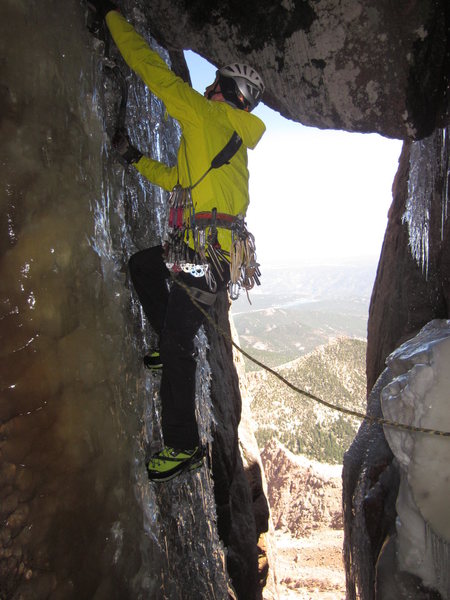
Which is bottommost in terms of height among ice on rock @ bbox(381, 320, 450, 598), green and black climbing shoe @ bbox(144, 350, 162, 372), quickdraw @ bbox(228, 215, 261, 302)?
ice on rock @ bbox(381, 320, 450, 598)

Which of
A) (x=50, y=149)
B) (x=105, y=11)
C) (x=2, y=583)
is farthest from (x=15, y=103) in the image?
(x=2, y=583)

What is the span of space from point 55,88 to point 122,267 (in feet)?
4.25

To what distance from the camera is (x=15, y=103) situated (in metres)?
2.10

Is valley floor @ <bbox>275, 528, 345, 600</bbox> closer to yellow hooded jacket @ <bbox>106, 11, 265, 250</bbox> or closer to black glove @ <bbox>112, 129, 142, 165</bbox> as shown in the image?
yellow hooded jacket @ <bbox>106, 11, 265, 250</bbox>

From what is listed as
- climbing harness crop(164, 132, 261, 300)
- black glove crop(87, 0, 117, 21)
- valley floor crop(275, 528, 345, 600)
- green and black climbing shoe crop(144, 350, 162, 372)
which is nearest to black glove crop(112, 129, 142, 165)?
climbing harness crop(164, 132, 261, 300)

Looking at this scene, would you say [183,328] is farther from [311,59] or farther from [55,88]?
[311,59]

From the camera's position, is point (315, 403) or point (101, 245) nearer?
point (101, 245)

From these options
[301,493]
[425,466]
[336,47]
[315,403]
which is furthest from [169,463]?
[315,403]

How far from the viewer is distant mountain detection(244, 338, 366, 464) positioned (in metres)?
35.1

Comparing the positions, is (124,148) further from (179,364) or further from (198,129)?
(179,364)

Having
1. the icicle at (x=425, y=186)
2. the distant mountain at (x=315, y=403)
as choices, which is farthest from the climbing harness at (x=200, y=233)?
the distant mountain at (x=315, y=403)

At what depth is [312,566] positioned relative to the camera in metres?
15.4

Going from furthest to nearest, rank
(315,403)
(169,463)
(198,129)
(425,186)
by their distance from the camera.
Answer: (315,403)
(425,186)
(169,463)
(198,129)

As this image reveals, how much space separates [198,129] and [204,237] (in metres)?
0.73
